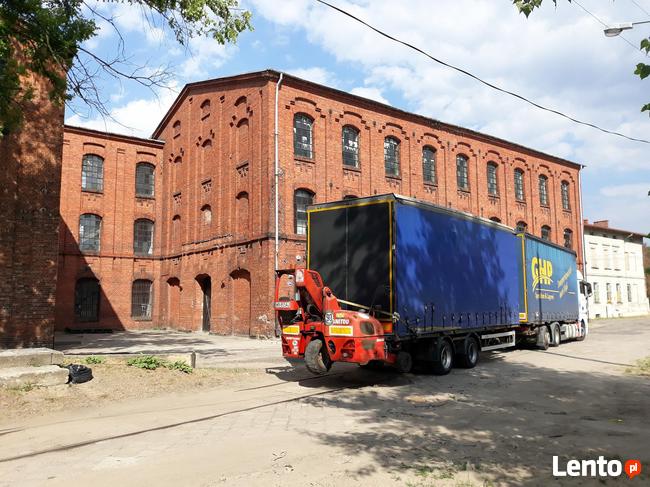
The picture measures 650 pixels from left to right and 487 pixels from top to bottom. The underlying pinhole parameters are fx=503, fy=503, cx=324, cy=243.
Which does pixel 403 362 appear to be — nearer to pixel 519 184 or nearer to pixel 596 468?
pixel 596 468

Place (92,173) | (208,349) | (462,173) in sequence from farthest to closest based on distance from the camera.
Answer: (462,173)
(92,173)
(208,349)

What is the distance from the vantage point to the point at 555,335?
58.5ft

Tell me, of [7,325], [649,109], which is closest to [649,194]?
[649,109]

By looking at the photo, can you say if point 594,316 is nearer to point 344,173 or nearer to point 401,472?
point 344,173

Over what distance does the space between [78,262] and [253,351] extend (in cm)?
1467

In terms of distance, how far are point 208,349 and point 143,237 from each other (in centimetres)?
1412

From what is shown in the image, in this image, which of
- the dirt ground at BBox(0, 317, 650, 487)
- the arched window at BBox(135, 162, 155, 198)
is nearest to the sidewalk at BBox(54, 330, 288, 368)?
the dirt ground at BBox(0, 317, 650, 487)

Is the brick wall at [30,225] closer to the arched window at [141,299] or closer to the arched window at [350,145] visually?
the arched window at [350,145]

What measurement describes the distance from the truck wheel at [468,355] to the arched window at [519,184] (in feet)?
77.3

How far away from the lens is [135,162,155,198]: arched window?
29.5 m

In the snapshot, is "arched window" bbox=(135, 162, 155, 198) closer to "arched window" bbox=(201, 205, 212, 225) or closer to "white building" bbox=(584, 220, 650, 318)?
"arched window" bbox=(201, 205, 212, 225)

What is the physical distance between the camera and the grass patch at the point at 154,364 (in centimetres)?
1054

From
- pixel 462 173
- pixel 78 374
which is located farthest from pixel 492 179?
pixel 78 374

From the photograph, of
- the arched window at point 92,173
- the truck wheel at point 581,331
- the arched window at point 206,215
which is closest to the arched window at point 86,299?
the arched window at point 92,173
